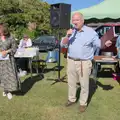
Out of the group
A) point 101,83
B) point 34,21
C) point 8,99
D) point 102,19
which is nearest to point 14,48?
point 8,99

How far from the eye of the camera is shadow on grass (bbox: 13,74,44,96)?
707 cm

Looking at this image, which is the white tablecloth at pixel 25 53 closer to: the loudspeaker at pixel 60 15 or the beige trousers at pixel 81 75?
the loudspeaker at pixel 60 15

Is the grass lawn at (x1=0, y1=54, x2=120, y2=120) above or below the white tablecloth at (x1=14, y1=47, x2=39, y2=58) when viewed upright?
below

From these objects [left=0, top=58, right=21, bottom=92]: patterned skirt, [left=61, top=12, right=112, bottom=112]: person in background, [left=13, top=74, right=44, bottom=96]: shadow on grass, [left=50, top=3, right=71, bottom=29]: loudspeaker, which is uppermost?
[left=50, top=3, right=71, bottom=29]: loudspeaker

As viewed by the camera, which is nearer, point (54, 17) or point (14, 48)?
point (14, 48)

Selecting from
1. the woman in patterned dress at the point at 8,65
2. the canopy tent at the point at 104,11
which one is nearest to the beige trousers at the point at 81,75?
the woman in patterned dress at the point at 8,65

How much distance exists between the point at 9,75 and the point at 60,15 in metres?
2.54

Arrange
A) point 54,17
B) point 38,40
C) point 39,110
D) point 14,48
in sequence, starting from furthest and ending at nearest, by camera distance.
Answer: point 38,40
point 54,17
point 14,48
point 39,110

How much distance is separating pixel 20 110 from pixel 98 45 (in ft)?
6.41

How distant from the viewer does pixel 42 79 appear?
8.84 meters

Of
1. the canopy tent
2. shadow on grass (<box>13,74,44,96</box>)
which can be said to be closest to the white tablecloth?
shadow on grass (<box>13,74,44,96</box>)

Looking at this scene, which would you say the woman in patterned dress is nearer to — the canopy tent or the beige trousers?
the beige trousers

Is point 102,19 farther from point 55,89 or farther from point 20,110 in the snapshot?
point 20,110

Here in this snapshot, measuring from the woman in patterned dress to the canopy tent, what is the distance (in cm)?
579
